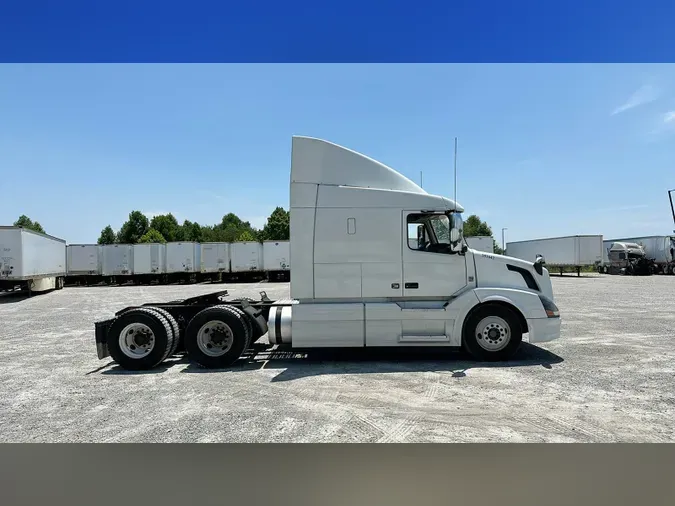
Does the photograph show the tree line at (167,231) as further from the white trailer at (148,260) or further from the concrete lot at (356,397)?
the concrete lot at (356,397)

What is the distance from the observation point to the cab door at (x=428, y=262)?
293 inches

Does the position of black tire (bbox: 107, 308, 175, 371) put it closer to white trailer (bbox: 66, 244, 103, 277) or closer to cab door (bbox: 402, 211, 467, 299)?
cab door (bbox: 402, 211, 467, 299)

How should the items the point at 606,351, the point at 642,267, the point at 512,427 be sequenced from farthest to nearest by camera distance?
the point at 642,267 < the point at 606,351 < the point at 512,427

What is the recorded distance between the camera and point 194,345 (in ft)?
23.9

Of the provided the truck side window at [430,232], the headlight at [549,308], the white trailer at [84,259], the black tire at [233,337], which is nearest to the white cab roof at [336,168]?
the truck side window at [430,232]

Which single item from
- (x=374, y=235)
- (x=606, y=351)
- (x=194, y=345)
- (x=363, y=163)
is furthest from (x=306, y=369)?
(x=606, y=351)

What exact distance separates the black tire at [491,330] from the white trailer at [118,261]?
3206 cm

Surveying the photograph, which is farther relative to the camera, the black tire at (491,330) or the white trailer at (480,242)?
the white trailer at (480,242)

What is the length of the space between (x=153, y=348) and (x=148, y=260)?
93.9 feet

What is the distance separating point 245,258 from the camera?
3359 cm

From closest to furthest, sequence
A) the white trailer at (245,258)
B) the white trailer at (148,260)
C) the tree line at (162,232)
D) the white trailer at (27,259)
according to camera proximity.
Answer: the white trailer at (27,259), the white trailer at (148,260), the white trailer at (245,258), the tree line at (162,232)

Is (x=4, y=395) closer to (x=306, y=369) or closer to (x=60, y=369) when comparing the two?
(x=60, y=369)

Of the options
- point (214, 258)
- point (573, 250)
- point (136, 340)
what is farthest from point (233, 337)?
point (573, 250)

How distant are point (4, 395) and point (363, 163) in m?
6.72
